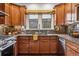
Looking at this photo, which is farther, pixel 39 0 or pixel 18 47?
pixel 18 47

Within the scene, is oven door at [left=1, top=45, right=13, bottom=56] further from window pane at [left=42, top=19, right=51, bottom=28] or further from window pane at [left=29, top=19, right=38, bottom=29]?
window pane at [left=42, top=19, right=51, bottom=28]

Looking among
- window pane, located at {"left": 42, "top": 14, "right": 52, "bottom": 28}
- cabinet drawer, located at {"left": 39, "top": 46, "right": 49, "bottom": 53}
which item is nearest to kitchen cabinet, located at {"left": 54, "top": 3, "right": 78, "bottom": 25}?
window pane, located at {"left": 42, "top": 14, "right": 52, "bottom": 28}

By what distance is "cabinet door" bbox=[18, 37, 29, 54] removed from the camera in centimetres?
375

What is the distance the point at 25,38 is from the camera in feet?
14.3

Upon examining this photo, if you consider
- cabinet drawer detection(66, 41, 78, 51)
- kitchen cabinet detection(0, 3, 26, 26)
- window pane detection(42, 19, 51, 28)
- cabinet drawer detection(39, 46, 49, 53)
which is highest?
kitchen cabinet detection(0, 3, 26, 26)

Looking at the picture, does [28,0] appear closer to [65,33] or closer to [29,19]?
[29,19]

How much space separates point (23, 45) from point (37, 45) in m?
0.29

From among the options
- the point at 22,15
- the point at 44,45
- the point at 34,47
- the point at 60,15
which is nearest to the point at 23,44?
the point at 34,47

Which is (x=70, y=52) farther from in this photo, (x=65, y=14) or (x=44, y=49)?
(x=65, y=14)

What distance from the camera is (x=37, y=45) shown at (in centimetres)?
402

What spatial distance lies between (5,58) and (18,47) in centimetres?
109

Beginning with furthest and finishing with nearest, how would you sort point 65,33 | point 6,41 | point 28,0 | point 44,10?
point 65,33, point 44,10, point 6,41, point 28,0

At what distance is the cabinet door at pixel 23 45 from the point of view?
3755 mm

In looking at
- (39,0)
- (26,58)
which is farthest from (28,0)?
(26,58)
